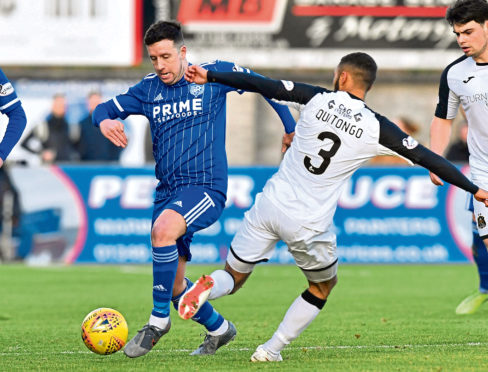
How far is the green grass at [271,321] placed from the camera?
22.0 feet

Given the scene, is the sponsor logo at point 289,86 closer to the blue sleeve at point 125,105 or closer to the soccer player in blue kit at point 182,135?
the soccer player in blue kit at point 182,135

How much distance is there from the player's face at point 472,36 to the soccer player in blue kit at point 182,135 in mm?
1312

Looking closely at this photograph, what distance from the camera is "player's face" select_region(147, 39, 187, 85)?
7.23m

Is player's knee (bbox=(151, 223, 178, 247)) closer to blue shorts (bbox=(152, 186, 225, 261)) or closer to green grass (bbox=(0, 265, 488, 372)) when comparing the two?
blue shorts (bbox=(152, 186, 225, 261))

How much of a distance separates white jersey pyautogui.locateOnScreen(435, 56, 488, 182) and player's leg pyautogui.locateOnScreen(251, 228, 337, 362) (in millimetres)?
1651

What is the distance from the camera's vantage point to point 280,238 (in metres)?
6.75

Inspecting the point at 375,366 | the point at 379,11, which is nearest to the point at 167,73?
the point at 375,366

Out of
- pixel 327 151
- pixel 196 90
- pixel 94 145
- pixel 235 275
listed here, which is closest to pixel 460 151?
pixel 94 145

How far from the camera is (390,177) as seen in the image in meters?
16.8

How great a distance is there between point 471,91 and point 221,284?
240 centimetres

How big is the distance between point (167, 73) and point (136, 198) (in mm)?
9408

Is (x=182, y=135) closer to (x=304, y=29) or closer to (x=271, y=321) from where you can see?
(x=271, y=321)

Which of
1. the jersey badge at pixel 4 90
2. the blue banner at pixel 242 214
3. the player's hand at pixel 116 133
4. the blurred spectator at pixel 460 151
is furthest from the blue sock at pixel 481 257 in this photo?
the blurred spectator at pixel 460 151

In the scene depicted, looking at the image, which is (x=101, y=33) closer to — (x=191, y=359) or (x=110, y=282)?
(x=110, y=282)
